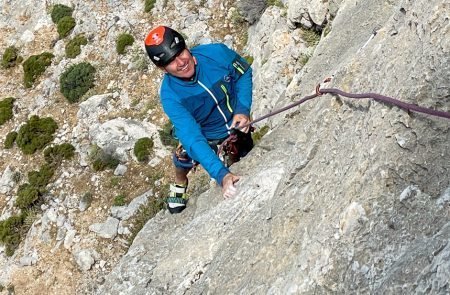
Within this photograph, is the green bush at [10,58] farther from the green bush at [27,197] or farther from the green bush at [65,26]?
the green bush at [27,197]

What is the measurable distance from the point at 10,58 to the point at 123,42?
5.05m

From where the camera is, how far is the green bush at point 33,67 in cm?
1975

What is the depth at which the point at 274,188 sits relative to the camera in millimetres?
6164

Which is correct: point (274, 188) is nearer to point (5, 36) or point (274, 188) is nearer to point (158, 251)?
point (158, 251)

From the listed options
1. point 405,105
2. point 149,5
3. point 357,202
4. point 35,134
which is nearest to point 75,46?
point 149,5

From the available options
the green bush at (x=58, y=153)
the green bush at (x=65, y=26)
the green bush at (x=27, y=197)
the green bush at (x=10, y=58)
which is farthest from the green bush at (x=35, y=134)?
the green bush at (x=65, y=26)

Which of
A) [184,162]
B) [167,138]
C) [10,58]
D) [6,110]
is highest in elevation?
[184,162]

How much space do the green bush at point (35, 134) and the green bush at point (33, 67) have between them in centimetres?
243

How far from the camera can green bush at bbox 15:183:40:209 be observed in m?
15.3

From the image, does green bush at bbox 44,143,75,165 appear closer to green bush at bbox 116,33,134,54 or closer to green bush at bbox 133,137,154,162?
green bush at bbox 133,137,154,162

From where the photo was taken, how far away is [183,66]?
601cm

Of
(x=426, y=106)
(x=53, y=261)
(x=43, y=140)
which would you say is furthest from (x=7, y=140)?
(x=426, y=106)

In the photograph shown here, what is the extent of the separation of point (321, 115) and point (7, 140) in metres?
15.2

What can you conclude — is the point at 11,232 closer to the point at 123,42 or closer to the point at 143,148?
the point at 143,148
